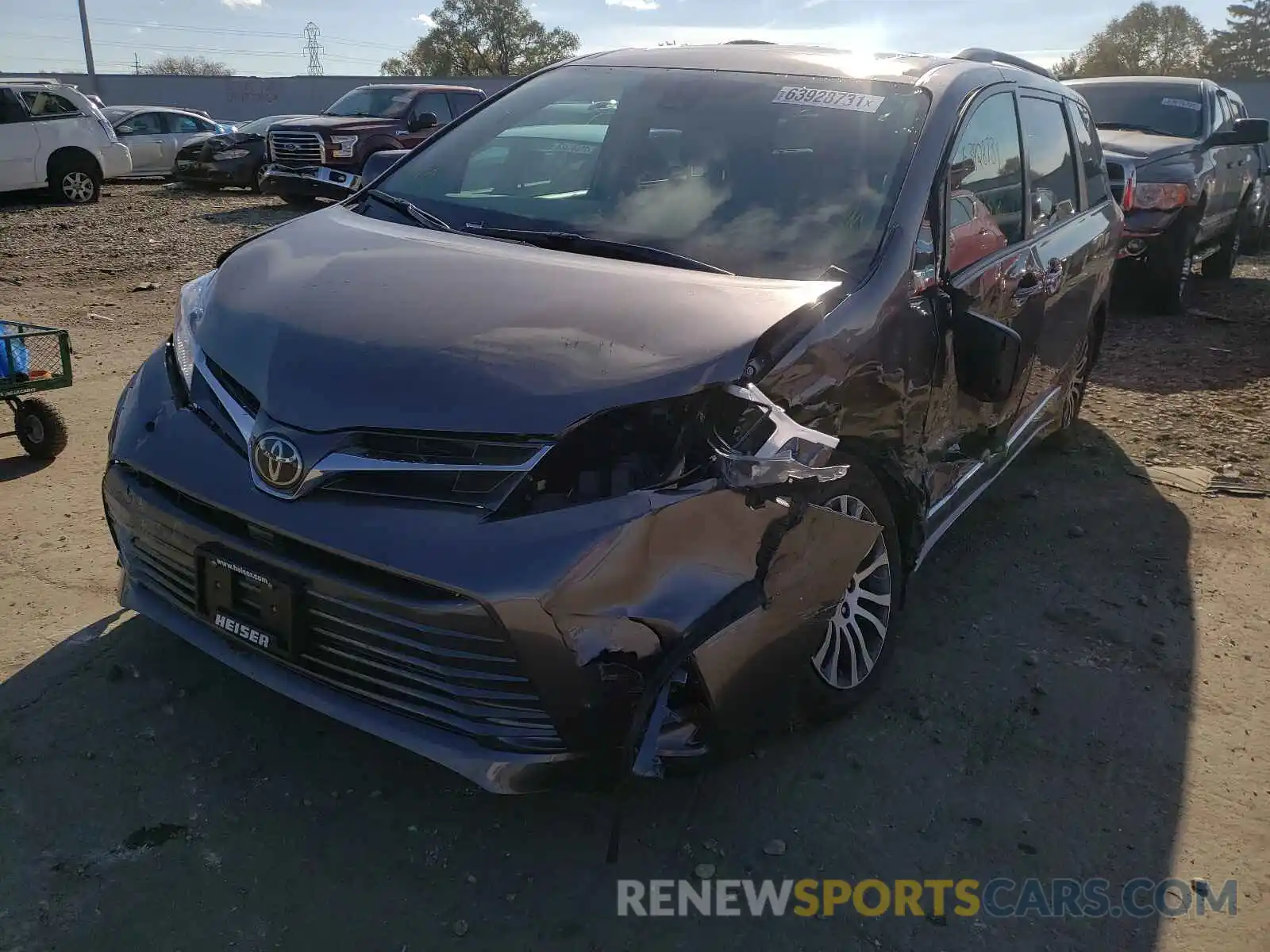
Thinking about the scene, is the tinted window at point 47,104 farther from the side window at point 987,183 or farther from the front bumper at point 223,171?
the side window at point 987,183

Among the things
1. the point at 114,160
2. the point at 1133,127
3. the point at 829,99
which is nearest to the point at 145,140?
the point at 114,160

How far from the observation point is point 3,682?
9.53 feet

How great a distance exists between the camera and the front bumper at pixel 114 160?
14586 millimetres

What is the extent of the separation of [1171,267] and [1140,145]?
1130mm

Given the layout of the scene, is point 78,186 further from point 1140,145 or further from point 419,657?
point 419,657

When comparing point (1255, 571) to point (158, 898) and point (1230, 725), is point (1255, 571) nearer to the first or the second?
point (1230, 725)

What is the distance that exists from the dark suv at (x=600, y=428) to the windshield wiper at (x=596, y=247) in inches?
0.5

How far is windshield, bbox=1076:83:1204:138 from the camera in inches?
376

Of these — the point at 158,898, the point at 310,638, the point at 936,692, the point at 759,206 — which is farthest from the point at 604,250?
the point at 158,898

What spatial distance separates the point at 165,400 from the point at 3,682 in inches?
39.2

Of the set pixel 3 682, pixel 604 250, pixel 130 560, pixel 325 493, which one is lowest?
pixel 3 682

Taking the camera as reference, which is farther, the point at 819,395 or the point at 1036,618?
the point at 1036,618

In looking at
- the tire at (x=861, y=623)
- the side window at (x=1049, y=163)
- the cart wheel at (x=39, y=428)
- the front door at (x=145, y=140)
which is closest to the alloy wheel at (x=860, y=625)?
the tire at (x=861, y=623)

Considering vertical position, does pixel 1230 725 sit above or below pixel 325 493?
below
